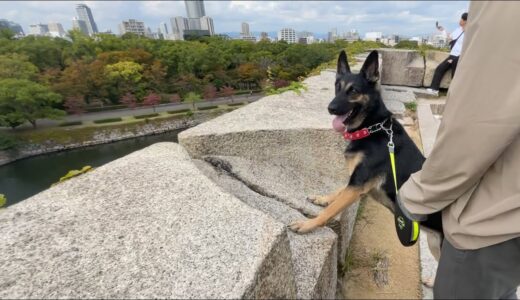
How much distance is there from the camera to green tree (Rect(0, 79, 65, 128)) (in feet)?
96.8

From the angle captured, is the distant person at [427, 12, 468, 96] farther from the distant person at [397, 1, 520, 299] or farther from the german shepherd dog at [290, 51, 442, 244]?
the distant person at [397, 1, 520, 299]

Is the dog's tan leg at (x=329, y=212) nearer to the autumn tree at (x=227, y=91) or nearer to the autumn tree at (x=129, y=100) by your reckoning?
the autumn tree at (x=129, y=100)

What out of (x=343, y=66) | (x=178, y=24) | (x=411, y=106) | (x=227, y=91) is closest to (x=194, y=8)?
(x=178, y=24)

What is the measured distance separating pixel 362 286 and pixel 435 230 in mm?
1151

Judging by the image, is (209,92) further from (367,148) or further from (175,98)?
(367,148)

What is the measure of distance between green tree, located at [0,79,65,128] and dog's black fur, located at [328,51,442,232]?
121ft

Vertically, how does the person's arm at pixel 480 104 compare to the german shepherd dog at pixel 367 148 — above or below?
above

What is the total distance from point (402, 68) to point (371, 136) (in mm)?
8393

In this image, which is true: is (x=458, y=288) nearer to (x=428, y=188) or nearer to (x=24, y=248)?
(x=428, y=188)

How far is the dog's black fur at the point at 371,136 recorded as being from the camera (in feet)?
7.90

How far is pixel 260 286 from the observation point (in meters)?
1.24

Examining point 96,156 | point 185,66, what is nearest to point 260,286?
point 96,156

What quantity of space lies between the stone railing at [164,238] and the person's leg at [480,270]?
28.4 inches

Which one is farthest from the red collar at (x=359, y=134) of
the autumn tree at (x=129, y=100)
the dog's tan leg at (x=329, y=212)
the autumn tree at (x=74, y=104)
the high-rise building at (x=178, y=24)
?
Result: the high-rise building at (x=178, y=24)
